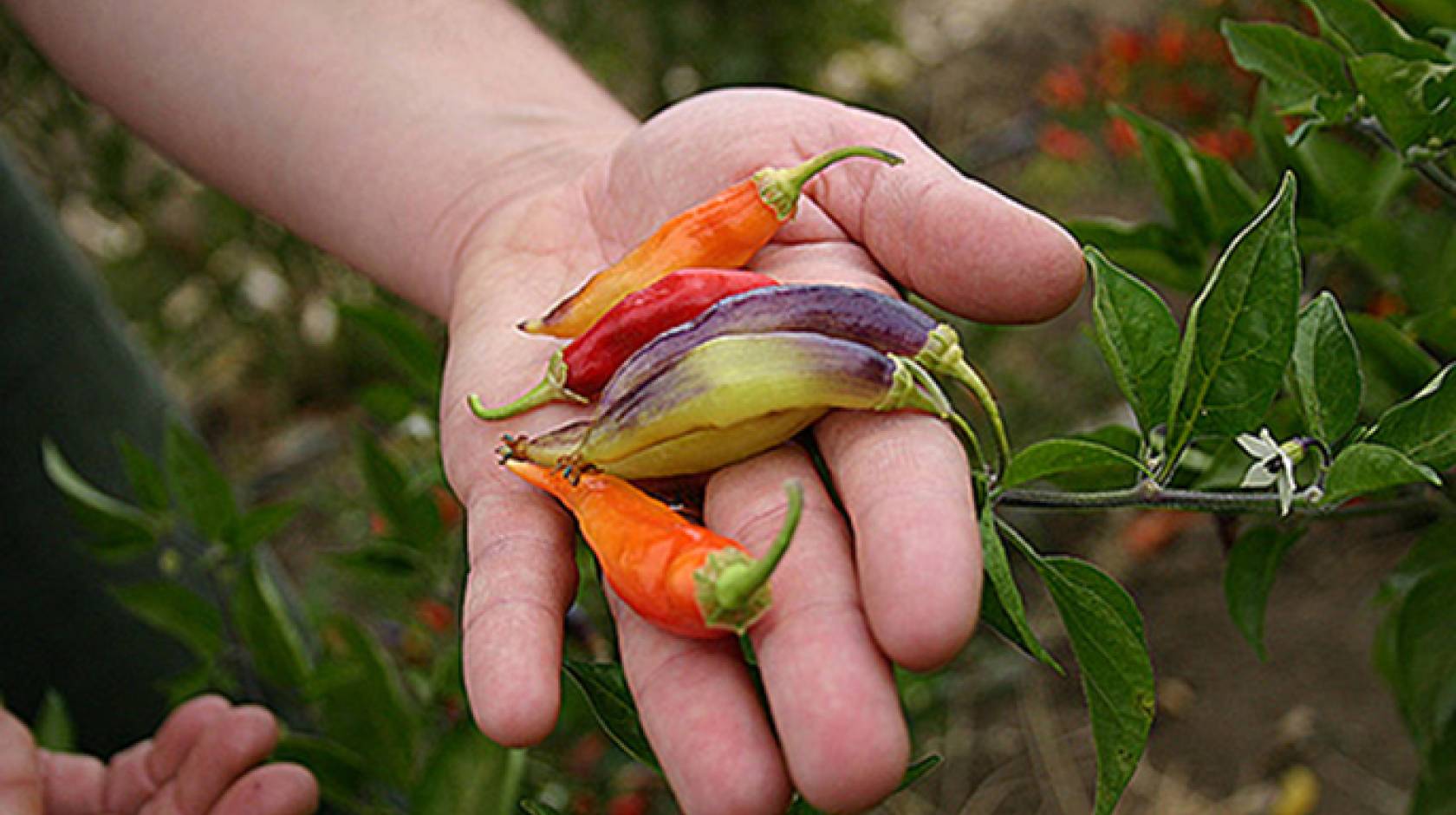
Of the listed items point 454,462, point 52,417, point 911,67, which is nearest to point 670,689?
point 454,462

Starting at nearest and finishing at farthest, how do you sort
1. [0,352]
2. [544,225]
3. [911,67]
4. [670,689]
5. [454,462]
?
[670,689] < [454,462] < [544,225] < [0,352] < [911,67]

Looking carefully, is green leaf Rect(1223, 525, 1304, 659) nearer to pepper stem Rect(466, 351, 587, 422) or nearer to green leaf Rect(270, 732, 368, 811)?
pepper stem Rect(466, 351, 587, 422)

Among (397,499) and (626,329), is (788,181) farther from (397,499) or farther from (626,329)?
(397,499)

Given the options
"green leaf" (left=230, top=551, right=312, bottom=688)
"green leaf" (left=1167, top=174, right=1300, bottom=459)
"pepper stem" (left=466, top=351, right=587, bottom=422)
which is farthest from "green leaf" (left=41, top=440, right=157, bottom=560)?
"green leaf" (left=1167, top=174, right=1300, bottom=459)

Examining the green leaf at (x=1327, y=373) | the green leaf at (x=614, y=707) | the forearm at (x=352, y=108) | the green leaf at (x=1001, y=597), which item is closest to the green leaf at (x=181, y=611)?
the forearm at (x=352, y=108)

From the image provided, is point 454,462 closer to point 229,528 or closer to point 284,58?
point 229,528

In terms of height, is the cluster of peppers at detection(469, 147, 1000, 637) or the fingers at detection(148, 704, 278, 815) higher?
the cluster of peppers at detection(469, 147, 1000, 637)

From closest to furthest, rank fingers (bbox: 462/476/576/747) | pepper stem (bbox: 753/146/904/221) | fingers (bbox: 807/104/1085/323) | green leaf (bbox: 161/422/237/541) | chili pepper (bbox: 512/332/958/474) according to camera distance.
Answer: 1. fingers (bbox: 462/476/576/747)
2. chili pepper (bbox: 512/332/958/474)
3. fingers (bbox: 807/104/1085/323)
4. pepper stem (bbox: 753/146/904/221)
5. green leaf (bbox: 161/422/237/541)

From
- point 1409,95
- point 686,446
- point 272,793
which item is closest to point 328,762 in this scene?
point 272,793
